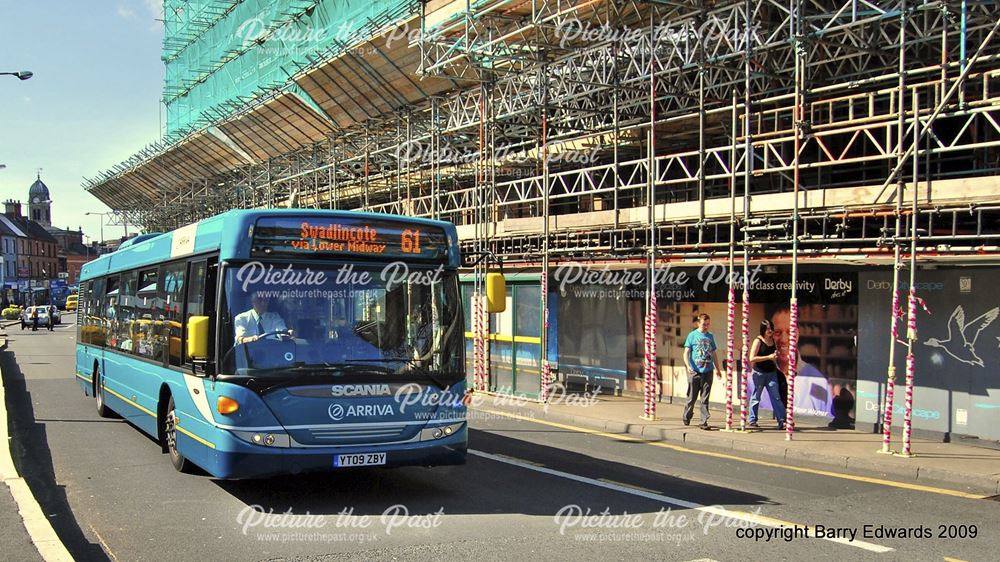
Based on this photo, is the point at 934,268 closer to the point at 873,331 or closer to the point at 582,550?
the point at 873,331

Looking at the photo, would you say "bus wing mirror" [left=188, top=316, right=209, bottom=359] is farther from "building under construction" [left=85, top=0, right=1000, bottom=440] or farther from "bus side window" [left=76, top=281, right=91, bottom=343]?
"bus side window" [left=76, top=281, right=91, bottom=343]

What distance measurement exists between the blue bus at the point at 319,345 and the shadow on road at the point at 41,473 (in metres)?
1.27

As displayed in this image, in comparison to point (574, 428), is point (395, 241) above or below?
above

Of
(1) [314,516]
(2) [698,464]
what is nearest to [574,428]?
(2) [698,464]

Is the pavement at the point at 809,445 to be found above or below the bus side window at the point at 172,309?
below

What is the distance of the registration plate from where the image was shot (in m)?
7.97

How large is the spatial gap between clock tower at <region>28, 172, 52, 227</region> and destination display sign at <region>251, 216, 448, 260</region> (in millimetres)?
153041

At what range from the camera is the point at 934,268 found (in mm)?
11984

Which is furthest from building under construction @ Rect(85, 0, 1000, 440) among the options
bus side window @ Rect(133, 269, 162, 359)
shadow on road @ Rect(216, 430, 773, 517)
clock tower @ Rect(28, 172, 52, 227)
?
clock tower @ Rect(28, 172, 52, 227)

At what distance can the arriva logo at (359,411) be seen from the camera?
26.2 feet

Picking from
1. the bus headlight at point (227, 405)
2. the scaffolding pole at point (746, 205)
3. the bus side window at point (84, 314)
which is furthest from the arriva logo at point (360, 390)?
the bus side window at point (84, 314)

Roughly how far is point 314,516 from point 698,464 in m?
5.19

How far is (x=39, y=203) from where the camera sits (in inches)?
5615

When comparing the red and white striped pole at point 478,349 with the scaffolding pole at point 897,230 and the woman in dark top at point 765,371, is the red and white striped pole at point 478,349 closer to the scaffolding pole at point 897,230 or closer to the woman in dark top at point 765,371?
the woman in dark top at point 765,371
